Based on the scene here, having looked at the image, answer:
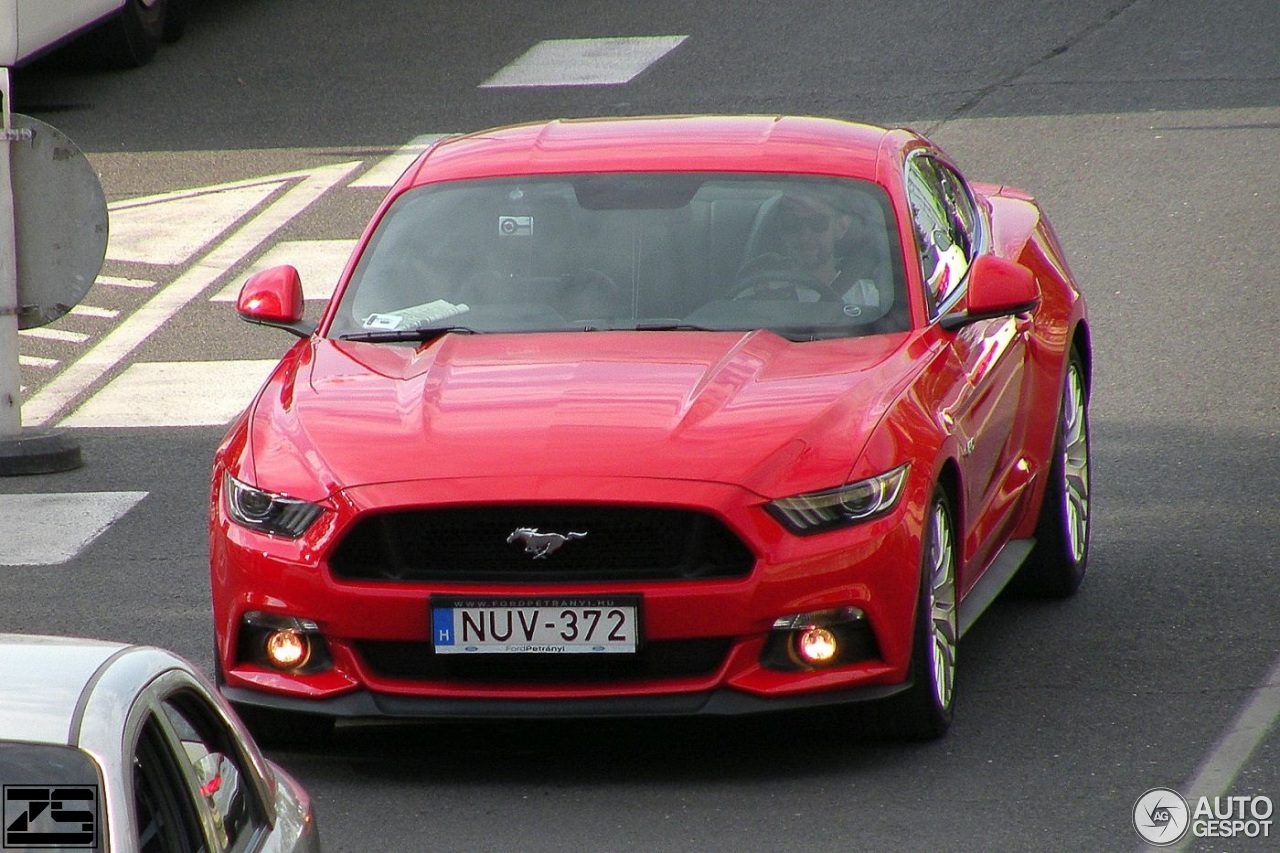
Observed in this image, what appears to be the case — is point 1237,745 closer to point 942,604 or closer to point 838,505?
point 942,604

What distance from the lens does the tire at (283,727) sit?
22.1 ft

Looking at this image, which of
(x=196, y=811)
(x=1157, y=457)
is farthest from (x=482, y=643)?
(x=1157, y=457)

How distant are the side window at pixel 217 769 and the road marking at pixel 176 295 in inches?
347

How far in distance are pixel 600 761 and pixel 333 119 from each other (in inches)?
500

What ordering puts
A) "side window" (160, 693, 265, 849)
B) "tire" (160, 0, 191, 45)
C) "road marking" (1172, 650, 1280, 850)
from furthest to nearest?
"tire" (160, 0, 191, 45)
"road marking" (1172, 650, 1280, 850)
"side window" (160, 693, 265, 849)

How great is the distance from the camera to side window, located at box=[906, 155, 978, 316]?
782 cm

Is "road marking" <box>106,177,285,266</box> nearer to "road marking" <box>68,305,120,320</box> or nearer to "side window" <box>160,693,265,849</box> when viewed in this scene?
"road marking" <box>68,305,120,320</box>

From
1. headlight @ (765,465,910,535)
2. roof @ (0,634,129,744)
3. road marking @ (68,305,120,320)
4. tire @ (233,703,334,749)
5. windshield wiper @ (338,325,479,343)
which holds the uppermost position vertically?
roof @ (0,634,129,744)

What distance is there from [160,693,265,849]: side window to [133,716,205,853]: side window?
58 mm

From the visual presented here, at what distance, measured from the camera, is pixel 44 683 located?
10.5 ft

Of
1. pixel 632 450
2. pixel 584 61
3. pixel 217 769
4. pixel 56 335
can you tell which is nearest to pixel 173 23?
pixel 584 61

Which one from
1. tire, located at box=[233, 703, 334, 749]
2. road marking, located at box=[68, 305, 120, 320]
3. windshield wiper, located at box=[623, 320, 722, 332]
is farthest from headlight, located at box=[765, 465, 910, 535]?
road marking, located at box=[68, 305, 120, 320]

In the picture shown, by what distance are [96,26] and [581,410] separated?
47.9 ft

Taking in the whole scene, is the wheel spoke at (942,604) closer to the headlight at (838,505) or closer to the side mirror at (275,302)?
the headlight at (838,505)
